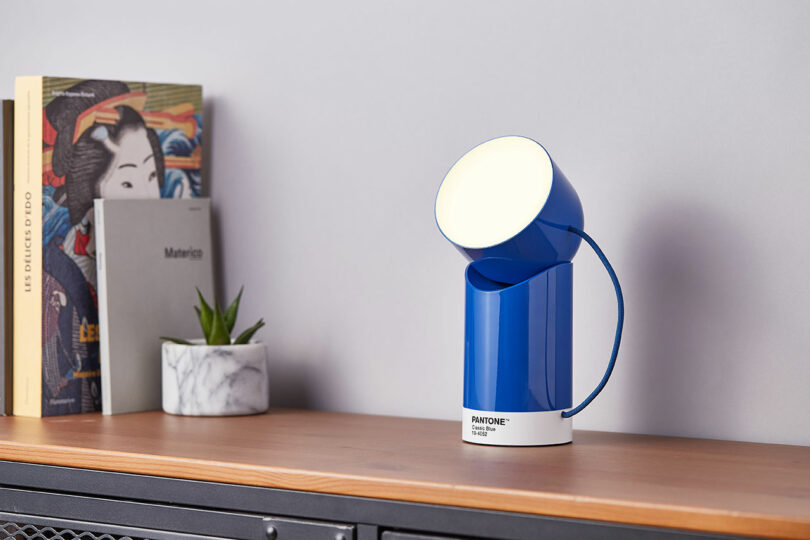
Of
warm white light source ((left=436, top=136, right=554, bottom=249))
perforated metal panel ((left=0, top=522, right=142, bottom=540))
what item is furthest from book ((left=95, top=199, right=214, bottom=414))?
warm white light source ((left=436, top=136, right=554, bottom=249))

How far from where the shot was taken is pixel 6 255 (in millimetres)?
1228

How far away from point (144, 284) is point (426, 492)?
0.63 m

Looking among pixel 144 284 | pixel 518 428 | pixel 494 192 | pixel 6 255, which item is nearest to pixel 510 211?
pixel 494 192

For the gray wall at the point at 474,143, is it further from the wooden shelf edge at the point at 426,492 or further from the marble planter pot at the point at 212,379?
the wooden shelf edge at the point at 426,492

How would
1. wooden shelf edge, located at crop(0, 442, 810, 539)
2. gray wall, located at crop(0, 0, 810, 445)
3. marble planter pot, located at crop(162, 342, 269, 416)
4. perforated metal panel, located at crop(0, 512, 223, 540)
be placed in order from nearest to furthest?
wooden shelf edge, located at crop(0, 442, 810, 539)
perforated metal panel, located at crop(0, 512, 223, 540)
gray wall, located at crop(0, 0, 810, 445)
marble planter pot, located at crop(162, 342, 269, 416)

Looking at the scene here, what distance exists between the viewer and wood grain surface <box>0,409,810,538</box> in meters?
0.72

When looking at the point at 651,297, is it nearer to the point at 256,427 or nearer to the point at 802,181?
the point at 802,181

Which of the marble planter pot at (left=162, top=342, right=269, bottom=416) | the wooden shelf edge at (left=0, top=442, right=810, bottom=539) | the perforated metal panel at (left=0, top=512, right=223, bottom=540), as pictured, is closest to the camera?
the wooden shelf edge at (left=0, top=442, right=810, bottom=539)

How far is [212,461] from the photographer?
883 millimetres

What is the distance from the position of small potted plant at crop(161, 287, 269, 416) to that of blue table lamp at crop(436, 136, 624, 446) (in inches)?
13.0

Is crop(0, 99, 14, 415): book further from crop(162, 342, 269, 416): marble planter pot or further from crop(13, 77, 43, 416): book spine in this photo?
crop(162, 342, 269, 416): marble planter pot

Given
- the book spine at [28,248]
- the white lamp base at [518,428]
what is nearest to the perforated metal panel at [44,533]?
the book spine at [28,248]

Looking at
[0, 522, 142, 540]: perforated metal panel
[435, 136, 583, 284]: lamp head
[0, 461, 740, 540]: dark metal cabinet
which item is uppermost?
[435, 136, 583, 284]: lamp head

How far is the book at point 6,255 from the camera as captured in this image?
4.00ft
